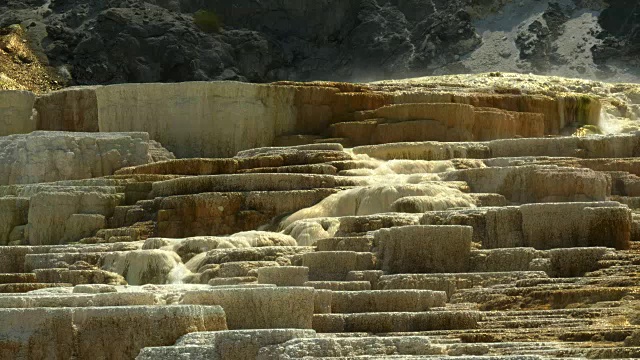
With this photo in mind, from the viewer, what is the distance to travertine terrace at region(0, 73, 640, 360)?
63.0 feet

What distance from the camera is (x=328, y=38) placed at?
58.9 meters

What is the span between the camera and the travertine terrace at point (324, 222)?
755 inches

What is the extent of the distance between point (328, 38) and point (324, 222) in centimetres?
3195

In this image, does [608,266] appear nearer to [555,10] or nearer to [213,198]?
[213,198]

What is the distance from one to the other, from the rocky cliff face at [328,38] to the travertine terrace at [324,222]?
8142 mm

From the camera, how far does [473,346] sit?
17781 mm

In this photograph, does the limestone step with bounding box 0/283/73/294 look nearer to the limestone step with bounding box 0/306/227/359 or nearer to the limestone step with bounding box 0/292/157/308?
the limestone step with bounding box 0/292/157/308

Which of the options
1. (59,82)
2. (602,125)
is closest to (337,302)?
(602,125)

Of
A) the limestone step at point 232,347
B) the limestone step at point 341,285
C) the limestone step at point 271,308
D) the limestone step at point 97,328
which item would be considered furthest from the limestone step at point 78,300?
the limestone step at point 341,285

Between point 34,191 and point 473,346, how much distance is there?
657 inches

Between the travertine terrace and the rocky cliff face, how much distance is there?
321 inches

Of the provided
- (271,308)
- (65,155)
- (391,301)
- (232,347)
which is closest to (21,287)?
(271,308)

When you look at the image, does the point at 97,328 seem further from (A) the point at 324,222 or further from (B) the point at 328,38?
(B) the point at 328,38

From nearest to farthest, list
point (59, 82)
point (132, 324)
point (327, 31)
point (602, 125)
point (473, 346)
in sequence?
point (473, 346) → point (132, 324) → point (602, 125) → point (59, 82) → point (327, 31)
